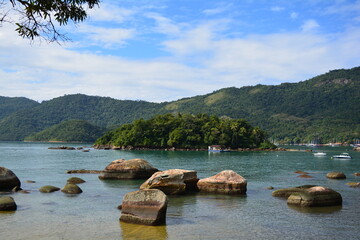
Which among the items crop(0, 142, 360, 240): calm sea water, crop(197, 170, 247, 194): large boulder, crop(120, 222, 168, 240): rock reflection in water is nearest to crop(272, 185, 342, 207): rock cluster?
crop(0, 142, 360, 240): calm sea water

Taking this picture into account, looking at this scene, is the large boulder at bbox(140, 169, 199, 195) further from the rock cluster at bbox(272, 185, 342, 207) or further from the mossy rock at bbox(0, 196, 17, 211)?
the mossy rock at bbox(0, 196, 17, 211)

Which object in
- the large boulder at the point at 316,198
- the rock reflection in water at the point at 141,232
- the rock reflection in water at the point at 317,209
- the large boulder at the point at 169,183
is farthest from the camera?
the large boulder at the point at 169,183

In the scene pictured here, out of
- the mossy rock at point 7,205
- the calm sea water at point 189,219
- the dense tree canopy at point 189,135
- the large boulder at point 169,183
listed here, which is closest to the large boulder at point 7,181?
the calm sea water at point 189,219

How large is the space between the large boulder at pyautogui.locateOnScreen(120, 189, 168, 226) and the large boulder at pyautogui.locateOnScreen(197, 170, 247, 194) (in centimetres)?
1300

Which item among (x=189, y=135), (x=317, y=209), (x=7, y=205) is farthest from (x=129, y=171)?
(x=189, y=135)

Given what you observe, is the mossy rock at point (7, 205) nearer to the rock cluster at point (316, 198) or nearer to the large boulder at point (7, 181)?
the large boulder at point (7, 181)

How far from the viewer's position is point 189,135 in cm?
17375

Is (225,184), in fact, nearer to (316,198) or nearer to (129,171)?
(316,198)

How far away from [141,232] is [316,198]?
14.9 meters

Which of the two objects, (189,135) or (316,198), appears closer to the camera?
(316,198)

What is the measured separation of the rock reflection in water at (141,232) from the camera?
18672 millimetres

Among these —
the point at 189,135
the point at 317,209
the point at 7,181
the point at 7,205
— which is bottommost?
the point at 317,209

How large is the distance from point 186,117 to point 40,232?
166 m

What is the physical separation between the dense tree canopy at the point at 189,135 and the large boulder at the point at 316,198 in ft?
461
